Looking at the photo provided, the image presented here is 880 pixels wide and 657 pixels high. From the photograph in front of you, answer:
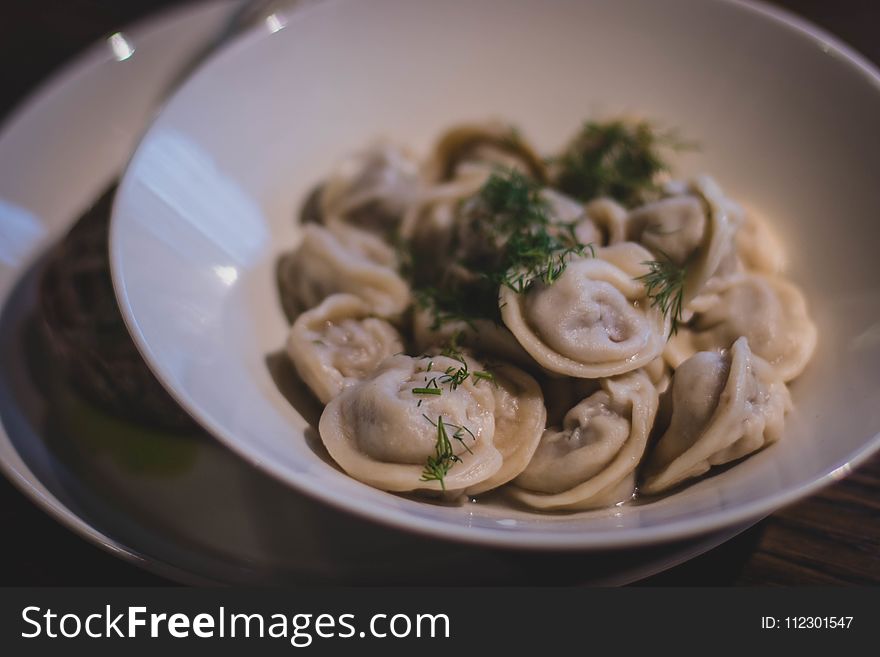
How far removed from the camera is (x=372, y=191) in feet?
9.19

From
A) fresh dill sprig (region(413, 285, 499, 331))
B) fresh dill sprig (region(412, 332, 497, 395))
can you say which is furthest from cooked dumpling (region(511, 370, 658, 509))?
fresh dill sprig (region(413, 285, 499, 331))

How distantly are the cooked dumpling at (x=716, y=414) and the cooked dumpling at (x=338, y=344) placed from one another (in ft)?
2.76

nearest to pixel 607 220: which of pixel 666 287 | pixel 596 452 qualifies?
pixel 666 287

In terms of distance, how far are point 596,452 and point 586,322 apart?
1.10 ft

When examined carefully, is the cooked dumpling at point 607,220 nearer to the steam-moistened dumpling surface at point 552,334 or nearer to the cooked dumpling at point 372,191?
the steam-moistened dumpling surface at point 552,334

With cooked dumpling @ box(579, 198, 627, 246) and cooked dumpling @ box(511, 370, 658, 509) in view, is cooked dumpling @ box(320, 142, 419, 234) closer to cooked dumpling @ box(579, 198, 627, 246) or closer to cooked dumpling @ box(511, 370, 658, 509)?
cooked dumpling @ box(579, 198, 627, 246)

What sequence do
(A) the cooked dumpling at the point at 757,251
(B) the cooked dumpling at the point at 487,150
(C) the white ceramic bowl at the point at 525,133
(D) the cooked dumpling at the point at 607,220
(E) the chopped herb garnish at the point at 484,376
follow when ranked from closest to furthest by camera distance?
(C) the white ceramic bowl at the point at 525,133
(E) the chopped herb garnish at the point at 484,376
(D) the cooked dumpling at the point at 607,220
(A) the cooked dumpling at the point at 757,251
(B) the cooked dumpling at the point at 487,150

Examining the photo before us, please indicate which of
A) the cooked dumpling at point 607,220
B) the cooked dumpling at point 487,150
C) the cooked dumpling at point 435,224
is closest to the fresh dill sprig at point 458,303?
the cooked dumpling at point 435,224

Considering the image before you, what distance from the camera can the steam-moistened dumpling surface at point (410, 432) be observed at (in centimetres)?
193

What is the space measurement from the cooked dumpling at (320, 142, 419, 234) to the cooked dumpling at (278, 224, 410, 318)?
0.17m

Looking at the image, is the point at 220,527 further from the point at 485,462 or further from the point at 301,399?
the point at 485,462

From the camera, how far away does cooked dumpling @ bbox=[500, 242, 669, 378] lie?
2.03 metres

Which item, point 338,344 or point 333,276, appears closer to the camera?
point 338,344

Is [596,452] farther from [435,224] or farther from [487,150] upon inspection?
[487,150]
